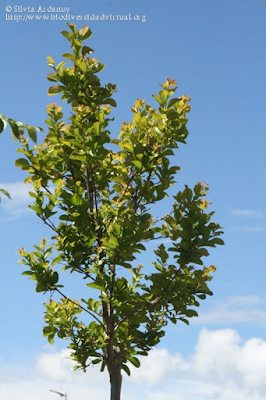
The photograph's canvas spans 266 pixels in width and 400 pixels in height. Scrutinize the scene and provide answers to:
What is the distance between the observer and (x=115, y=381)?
32.5 feet

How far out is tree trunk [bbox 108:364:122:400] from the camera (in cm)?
986

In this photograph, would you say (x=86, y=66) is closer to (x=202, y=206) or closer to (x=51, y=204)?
(x=51, y=204)

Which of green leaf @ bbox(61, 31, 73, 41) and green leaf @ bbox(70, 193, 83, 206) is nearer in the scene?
green leaf @ bbox(70, 193, 83, 206)

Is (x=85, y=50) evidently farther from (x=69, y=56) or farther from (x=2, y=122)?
(x=2, y=122)

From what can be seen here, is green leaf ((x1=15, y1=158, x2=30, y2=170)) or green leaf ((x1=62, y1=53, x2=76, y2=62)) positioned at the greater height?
green leaf ((x1=62, y1=53, x2=76, y2=62))

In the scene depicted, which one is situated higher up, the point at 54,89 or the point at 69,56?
the point at 69,56

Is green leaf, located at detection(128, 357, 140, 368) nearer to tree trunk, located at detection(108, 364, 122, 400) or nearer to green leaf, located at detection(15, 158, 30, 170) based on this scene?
tree trunk, located at detection(108, 364, 122, 400)

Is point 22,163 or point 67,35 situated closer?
point 22,163

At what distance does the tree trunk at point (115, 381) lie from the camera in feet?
32.3

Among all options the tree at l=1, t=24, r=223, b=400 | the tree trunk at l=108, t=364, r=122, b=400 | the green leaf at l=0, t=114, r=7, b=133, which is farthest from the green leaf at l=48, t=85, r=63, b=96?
the green leaf at l=0, t=114, r=7, b=133

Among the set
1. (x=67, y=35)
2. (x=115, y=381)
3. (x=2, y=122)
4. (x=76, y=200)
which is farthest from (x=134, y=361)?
(x=2, y=122)

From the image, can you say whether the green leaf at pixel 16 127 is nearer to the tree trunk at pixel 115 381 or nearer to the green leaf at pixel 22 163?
the green leaf at pixel 22 163

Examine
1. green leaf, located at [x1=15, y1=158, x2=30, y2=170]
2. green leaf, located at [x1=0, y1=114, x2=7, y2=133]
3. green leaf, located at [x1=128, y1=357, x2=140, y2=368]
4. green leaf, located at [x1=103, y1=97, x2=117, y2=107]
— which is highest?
green leaf, located at [x1=103, y1=97, x2=117, y2=107]

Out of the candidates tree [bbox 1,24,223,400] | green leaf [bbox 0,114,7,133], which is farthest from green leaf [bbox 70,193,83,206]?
green leaf [bbox 0,114,7,133]
